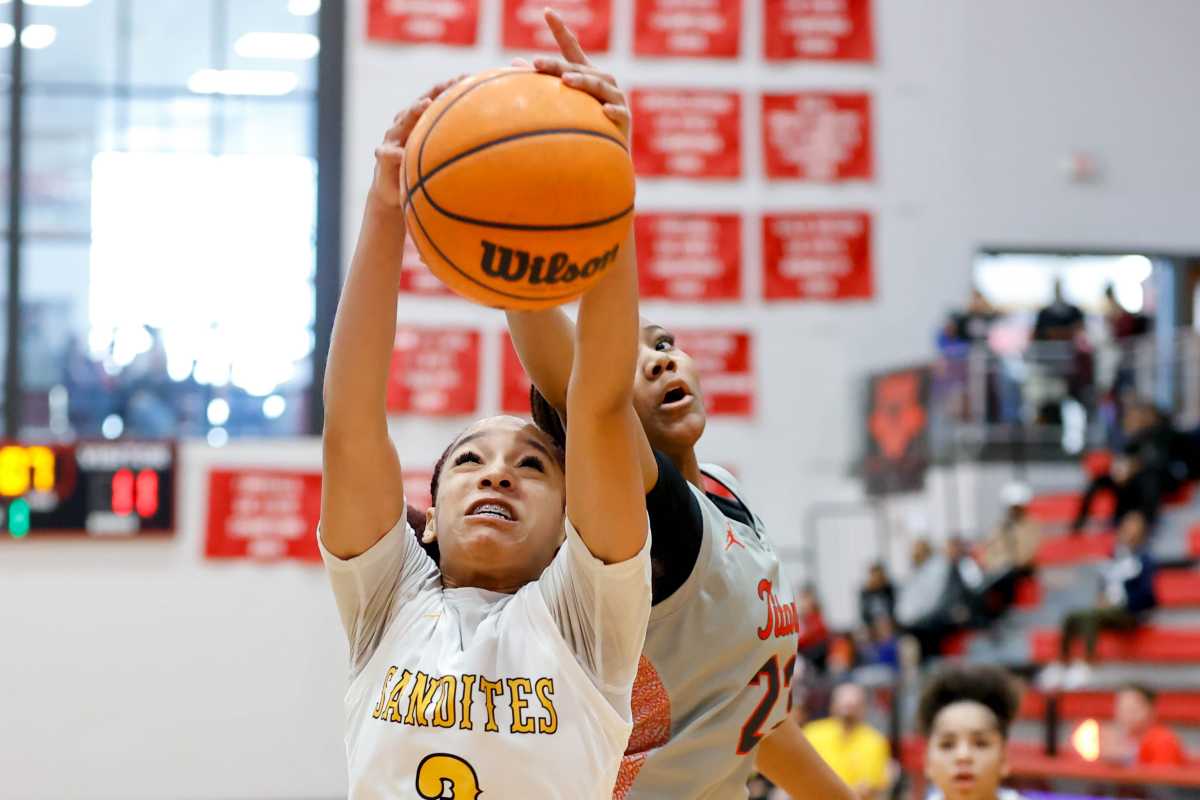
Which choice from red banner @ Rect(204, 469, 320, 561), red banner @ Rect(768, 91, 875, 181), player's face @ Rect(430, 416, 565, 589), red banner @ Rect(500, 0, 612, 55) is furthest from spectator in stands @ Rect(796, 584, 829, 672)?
player's face @ Rect(430, 416, 565, 589)

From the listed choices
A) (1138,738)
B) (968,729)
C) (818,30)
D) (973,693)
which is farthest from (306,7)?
(968,729)

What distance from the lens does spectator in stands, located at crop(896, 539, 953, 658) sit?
1007 cm

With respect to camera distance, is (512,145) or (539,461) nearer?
(512,145)

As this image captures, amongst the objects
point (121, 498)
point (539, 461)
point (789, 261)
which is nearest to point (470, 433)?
point (539, 461)

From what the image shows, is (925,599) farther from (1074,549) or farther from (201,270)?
(201,270)

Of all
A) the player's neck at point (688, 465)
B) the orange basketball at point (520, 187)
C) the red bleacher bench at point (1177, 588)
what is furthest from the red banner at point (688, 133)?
the orange basketball at point (520, 187)

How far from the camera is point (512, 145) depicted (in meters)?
2.01

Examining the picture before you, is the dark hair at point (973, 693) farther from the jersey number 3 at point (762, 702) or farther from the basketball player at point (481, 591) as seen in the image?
the basketball player at point (481, 591)

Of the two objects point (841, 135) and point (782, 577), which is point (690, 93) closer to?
point (841, 135)

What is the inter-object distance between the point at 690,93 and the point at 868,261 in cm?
179

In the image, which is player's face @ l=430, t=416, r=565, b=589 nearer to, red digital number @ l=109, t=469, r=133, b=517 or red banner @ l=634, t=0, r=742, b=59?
red digital number @ l=109, t=469, r=133, b=517

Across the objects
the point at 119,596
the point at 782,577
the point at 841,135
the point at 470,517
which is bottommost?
the point at 119,596

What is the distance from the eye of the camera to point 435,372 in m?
11.4

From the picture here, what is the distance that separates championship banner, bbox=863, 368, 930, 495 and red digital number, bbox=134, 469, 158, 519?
499 cm
